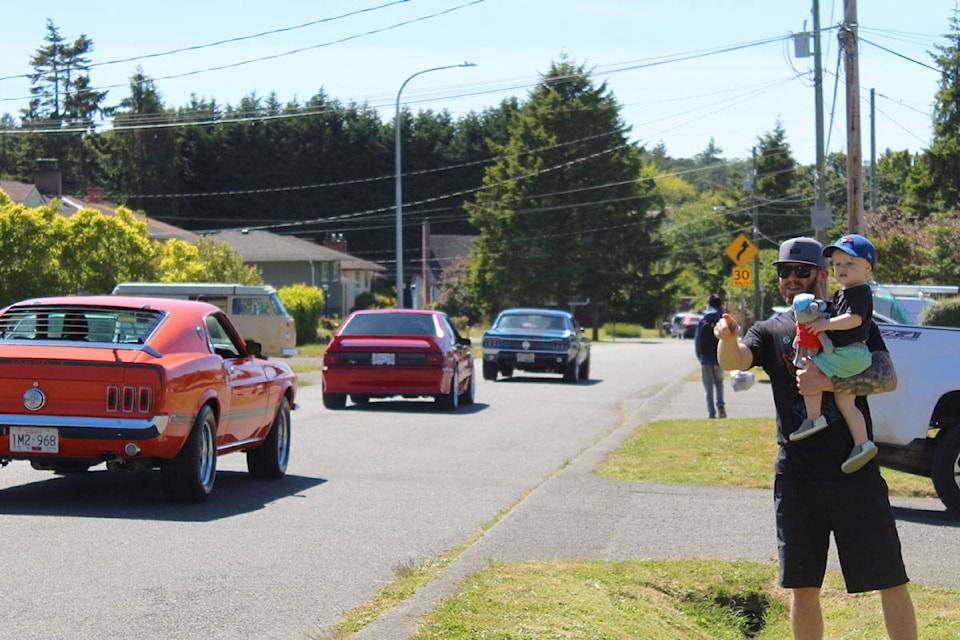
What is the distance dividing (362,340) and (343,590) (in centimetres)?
1239

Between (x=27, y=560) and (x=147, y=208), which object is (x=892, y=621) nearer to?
(x=27, y=560)

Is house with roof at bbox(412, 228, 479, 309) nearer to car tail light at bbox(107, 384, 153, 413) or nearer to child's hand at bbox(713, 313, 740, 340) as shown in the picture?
car tail light at bbox(107, 384, 153, 413)

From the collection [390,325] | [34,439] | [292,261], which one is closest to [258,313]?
[390,325]

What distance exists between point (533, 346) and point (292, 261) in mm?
43339

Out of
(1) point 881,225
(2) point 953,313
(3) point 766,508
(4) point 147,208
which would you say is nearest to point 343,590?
(3) point 766,508

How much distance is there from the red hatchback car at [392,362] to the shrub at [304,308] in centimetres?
2634

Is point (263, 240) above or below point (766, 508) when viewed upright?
above

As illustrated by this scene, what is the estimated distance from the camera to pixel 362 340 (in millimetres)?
18953

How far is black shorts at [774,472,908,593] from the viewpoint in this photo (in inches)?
198

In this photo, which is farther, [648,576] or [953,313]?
[953,313]

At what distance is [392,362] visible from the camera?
18.6 meters

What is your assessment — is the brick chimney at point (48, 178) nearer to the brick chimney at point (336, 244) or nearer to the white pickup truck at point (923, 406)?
the brick chimney at point (336, 244)

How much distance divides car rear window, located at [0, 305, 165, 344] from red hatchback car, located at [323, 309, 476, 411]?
29.5ft

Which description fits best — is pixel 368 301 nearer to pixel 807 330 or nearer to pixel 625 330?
pixel 625 330
